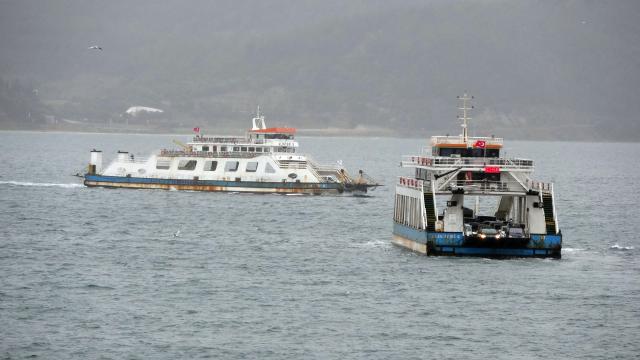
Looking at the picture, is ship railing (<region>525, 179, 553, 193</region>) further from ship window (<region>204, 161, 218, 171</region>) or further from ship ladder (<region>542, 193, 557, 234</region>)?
ship window (<region>204, 161, 218, 171</region>)

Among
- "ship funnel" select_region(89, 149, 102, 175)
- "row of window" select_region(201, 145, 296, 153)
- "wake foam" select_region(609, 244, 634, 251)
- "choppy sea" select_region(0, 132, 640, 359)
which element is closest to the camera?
"choppy sea" select_region(0, 132, 640, 359)

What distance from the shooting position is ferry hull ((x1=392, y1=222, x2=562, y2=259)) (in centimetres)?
7112

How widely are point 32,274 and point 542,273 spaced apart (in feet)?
93.5

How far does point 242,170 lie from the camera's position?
420 feet

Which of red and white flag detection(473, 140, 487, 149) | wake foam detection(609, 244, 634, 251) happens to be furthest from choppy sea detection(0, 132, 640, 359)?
red and white flag detection(473, 140, 487, 149)

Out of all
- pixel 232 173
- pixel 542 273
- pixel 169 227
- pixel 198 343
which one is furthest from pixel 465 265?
pixel 232 173

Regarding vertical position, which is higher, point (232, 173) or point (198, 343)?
point (232, 173)

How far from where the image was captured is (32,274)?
69625 mm

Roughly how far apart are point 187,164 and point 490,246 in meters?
64.2

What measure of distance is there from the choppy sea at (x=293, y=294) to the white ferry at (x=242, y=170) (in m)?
23.7

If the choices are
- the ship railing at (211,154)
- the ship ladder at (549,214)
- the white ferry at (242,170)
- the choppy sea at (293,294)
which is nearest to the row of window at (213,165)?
the white ferry at (242,170)

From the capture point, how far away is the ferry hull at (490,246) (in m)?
71.1

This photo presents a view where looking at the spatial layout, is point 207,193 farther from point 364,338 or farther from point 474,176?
point 364,338

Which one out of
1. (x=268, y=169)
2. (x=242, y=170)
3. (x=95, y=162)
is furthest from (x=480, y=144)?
(x=95, y=162)
